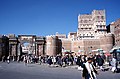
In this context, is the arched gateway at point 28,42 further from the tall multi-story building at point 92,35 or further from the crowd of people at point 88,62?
the crowd of people at point 88,62

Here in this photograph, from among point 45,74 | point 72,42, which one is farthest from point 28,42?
point 45,74

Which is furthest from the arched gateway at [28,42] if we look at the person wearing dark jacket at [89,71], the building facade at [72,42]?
the person wearing dark jacket at [89,71]

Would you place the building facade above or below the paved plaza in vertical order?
above

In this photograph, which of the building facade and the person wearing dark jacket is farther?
the building facade

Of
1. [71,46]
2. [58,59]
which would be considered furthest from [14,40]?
[58,59]

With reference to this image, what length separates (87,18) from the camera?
11394 centimetres

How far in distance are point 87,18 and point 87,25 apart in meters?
3.56

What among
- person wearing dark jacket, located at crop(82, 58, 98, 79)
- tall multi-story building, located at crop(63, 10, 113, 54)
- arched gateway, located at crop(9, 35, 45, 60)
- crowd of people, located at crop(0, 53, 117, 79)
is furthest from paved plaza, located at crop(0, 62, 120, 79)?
tall multi-story building, located at crop(63, 10, 113, 54)

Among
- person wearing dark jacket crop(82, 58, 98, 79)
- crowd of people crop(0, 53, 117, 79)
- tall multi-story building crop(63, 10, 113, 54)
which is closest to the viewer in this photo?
person wearing dark jacket crop(82, 58, 98, 79)

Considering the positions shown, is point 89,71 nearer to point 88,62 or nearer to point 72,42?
point 88,62

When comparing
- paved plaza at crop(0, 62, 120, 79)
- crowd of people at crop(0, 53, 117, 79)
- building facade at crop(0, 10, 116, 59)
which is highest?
building facade at crop(0, 10, 116, 59)

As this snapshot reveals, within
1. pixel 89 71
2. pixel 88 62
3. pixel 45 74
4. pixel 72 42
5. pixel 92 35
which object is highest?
pixel 92 35

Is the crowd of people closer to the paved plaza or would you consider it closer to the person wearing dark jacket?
the person wearing dark jacket

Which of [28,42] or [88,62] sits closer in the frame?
[88,62]
